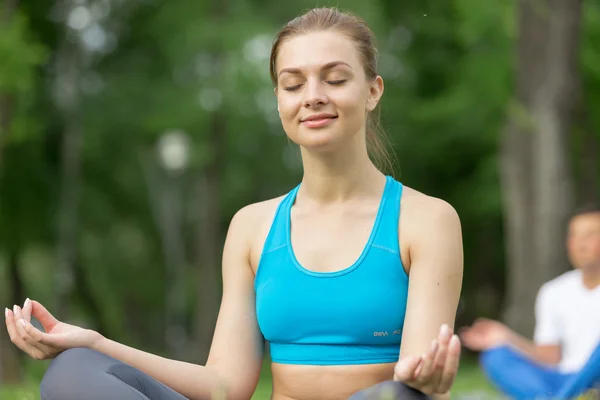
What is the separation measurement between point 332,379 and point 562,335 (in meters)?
4.28

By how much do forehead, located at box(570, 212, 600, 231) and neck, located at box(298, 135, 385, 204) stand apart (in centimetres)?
380

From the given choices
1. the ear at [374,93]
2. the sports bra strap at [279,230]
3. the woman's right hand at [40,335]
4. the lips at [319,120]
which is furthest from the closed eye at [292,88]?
the woman's right hand at [40,335]

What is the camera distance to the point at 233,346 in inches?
135

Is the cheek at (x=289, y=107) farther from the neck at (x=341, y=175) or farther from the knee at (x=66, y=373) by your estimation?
the knee at (x=66, y=373)

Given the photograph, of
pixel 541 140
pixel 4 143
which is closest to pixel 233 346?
pixel 541 140

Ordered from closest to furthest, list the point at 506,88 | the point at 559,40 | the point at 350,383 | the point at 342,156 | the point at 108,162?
the point at 350,383, the point at 342,156, the point at 559,40, the point at 506,88, the point at 108,162

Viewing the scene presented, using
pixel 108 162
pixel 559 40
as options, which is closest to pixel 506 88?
pixel 559 40

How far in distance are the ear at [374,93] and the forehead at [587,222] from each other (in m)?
3.76

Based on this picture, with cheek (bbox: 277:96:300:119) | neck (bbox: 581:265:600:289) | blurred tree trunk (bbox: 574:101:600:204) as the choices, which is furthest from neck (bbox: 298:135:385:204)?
blurred tree trunk (bbox: 574:101:600:204)

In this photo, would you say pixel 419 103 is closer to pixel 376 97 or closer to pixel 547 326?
pixel 547 326

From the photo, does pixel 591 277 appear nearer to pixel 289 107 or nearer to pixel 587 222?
pixel 587 222

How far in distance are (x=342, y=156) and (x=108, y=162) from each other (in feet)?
62.2

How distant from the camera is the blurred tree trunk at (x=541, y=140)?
41.2 ft

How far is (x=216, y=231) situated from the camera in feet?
67.9
